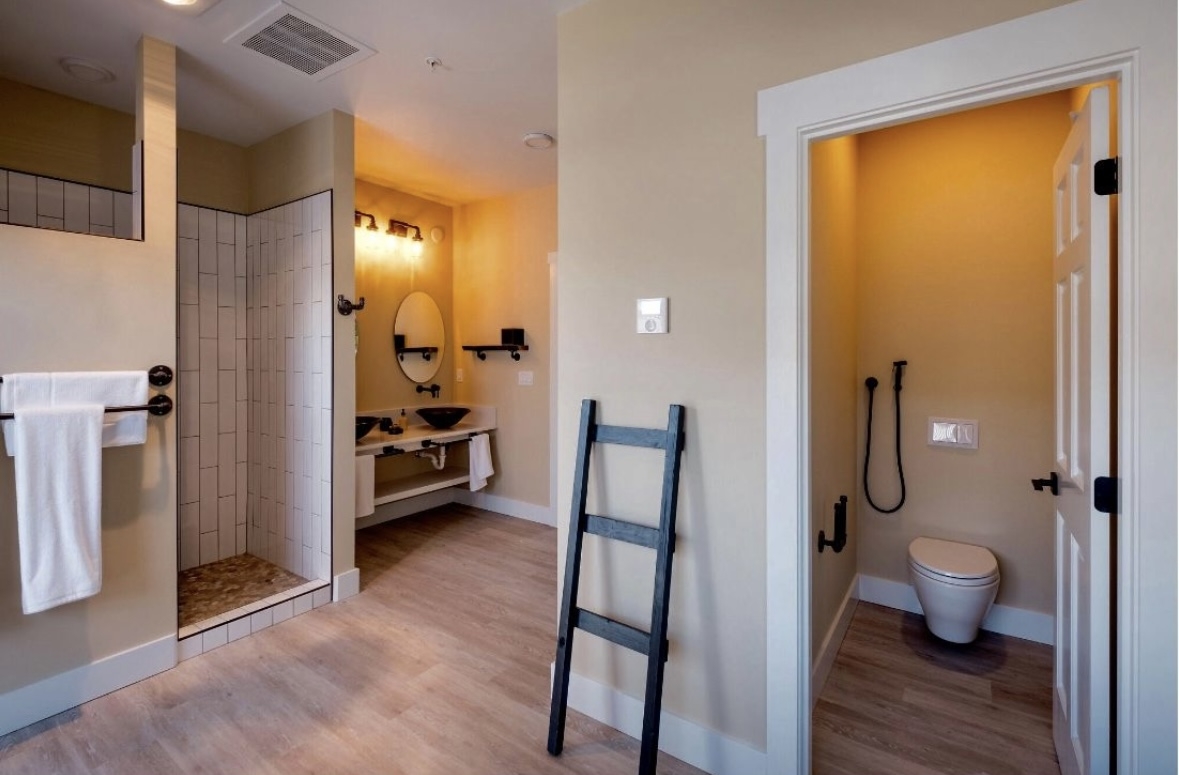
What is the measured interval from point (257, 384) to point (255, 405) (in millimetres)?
138

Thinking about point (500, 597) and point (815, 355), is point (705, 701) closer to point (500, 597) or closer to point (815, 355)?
point (815, 355)

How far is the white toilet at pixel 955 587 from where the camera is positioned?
2.32 m

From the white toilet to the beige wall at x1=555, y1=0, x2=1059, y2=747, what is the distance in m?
1.26

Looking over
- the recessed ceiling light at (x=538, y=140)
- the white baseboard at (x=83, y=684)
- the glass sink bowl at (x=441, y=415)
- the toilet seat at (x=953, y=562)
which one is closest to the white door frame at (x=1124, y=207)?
the toilet seat at (x=953, y=562)

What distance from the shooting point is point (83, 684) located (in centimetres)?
209

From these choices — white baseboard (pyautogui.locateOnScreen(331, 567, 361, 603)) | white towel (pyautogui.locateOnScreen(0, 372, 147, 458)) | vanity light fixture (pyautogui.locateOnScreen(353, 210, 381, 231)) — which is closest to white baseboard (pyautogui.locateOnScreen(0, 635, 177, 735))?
white baseboard (pyautogui.locateOnScreen(331, 567, 361, 603))

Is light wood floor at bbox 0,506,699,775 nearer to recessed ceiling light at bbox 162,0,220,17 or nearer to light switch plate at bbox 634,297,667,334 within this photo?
light switch plate at bbox 634,297,667,334

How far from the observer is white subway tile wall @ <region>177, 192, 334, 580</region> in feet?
9.76

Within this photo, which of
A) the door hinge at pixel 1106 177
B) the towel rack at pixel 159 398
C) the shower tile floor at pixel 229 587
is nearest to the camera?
the door hinge at pixel 1106 177

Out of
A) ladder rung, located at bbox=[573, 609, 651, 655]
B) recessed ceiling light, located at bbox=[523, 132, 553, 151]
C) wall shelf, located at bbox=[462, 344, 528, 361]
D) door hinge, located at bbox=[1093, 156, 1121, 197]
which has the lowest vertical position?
ladder rung, located at bbox=[573, 609, 651, 655]

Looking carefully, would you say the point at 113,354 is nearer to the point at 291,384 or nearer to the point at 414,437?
the point at 291,384

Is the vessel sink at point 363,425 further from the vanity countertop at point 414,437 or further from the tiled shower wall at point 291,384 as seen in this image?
the tiled shower wall at point 291,384

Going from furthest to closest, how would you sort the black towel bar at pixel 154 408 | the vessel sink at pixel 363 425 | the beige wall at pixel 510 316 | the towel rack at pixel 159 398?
the beige wall at pixel 510 316 → the vessel sink at pixel 363 425 → the towel rack at pixel 159 398 → the black towel bar at pixel 154 408

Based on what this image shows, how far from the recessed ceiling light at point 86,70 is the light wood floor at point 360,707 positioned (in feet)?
8.82
